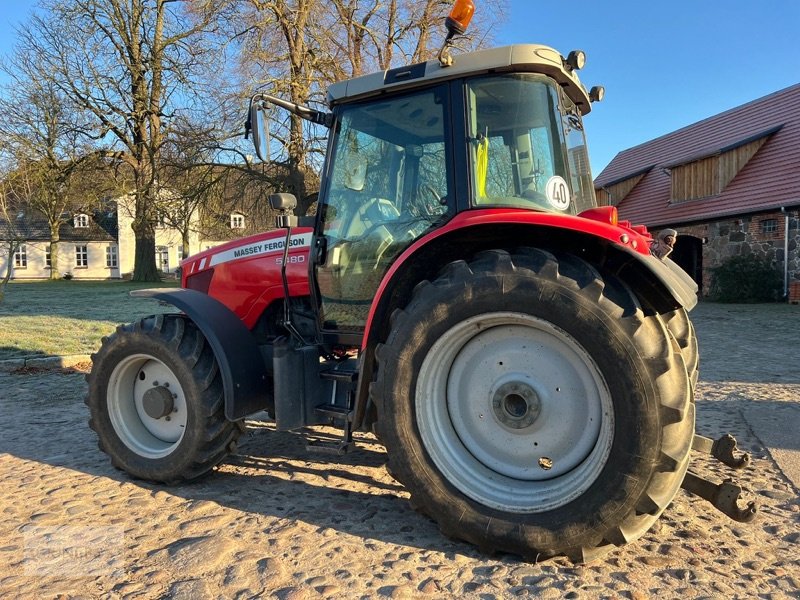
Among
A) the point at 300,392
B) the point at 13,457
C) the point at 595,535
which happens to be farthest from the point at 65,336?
the point at 595,535

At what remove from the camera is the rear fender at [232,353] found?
332 centimetres

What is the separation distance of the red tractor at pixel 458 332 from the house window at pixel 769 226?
53.3 feet

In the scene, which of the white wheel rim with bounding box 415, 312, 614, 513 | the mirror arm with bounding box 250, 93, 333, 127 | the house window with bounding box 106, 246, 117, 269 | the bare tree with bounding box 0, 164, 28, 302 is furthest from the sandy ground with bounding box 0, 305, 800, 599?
the house window with bounding box 106, 246, 117, 269

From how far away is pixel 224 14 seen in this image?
19.1 metres

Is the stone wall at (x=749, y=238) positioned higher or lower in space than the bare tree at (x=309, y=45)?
lower

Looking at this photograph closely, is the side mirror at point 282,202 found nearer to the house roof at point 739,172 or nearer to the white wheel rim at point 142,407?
the white wheel rim at point 142,407

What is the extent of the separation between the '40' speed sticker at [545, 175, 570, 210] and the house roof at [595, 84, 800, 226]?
15920mm

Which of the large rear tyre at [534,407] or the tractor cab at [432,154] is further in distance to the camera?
the tractor cab at [432,154]

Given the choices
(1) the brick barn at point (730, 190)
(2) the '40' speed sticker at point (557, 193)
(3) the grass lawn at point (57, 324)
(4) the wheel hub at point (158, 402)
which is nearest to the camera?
(2) the '40' speed sticker at point (557, 193)

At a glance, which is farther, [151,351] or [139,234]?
[139,234]

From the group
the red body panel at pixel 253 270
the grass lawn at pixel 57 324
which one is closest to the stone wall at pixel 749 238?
the red body panel at pixel 253 270

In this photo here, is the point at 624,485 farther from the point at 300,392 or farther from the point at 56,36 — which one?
the point at 56,36

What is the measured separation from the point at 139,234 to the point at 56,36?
8.91 metres

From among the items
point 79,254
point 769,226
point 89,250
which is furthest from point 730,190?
point 79,254
